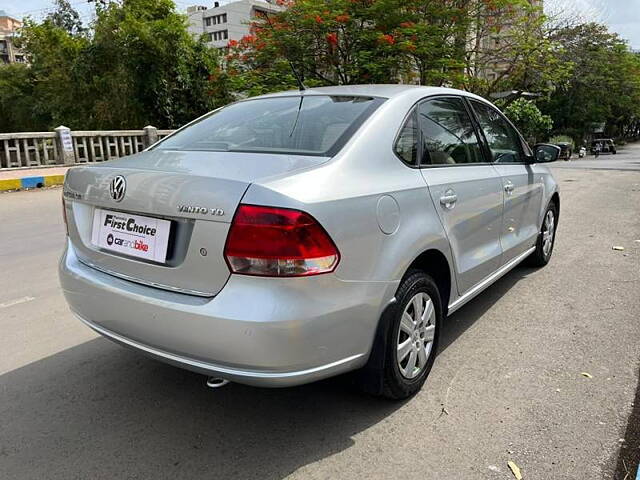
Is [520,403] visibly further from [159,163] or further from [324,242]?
[159,163]

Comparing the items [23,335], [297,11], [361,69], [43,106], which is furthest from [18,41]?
[23,335]

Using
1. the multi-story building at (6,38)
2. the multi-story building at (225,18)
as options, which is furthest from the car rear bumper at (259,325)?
the multi-story building at (6,38)

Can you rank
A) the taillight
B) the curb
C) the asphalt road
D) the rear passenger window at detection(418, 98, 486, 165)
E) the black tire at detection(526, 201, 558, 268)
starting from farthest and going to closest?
the curb, the black tire at detection(526, 201, 558, 268), the rear passenger window at detection(418, 98, 486, 165), the asphalt road, the taillight

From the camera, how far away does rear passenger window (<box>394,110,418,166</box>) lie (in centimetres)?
272

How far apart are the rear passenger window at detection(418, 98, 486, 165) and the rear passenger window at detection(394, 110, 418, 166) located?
68 mm

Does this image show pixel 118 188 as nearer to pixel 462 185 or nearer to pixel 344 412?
pixel 344 412

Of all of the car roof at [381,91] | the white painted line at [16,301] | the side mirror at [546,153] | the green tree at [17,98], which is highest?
the green tree at [17,98]

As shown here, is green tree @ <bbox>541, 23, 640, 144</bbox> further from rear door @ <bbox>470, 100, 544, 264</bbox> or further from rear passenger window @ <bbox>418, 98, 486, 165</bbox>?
rear passenger window @ <bbox>418, 98, 486, 165</bbox>

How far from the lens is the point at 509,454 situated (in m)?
2.29

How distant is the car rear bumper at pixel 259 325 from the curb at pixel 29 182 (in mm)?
10940

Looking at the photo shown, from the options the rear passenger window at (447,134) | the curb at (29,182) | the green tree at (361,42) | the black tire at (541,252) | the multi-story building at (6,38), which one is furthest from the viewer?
the multi-story building at (6,38)

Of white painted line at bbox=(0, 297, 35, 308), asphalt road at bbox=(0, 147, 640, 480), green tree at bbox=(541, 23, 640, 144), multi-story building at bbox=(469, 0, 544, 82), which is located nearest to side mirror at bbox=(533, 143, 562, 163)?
asphalt road at bbox=(0, 147, 640, 480)

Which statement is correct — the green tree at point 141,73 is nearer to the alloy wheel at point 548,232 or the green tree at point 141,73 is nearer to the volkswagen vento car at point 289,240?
the alloy wheel at point 548,232

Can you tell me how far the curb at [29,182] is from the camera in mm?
11602
